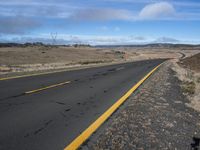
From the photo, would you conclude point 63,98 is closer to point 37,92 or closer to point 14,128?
point 37,92

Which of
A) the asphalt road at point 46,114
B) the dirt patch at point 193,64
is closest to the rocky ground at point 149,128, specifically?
the asphalt road at point 46,114

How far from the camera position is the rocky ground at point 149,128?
534 cm

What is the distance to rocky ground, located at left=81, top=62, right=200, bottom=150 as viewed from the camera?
5340mm

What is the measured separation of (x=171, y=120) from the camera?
727 cm

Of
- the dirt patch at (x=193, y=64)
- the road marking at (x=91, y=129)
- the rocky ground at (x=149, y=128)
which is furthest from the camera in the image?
the dirt patch at (x=193, y=64)

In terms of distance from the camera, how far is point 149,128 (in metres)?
6.42

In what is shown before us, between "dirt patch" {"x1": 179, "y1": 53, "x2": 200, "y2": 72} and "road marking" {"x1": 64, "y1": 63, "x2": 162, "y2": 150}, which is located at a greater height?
"road marking" {"x1": 64, "y1": 63, "x2": 162, "y2": 150}

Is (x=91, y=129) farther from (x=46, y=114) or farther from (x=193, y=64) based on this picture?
(x=193, y=64)

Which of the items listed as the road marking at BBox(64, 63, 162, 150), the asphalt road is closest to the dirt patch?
the asphalt road

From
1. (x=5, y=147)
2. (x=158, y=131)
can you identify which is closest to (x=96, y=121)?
(x=158, y=131)

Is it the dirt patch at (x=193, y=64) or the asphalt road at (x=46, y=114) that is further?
the dirt patch at (x=193, y=64)

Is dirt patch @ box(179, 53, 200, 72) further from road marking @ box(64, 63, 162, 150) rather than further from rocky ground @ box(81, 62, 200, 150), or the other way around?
road marking @ box(64, 63, 162, 150)

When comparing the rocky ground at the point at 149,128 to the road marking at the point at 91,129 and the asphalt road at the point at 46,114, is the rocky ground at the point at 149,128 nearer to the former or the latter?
the road marking at the point at 91,129

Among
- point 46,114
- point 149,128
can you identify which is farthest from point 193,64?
point 46,114
